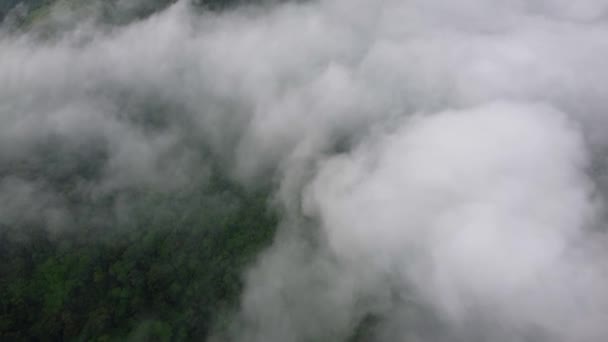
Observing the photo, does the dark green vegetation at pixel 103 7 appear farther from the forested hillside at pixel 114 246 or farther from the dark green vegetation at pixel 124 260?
the dark green vegetation at pixel 124 260

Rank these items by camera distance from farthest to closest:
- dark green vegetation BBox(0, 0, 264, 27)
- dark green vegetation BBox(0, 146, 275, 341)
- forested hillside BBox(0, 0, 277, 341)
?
1. dark green vegetation BBox(0, 0, 264, 27)
2. forested hillside BBox(0, 0, 277, 341)
3. dark green vegetation BBox(0, 146, 275, 341)

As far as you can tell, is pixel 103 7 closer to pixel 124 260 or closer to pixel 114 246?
pixel 114 246

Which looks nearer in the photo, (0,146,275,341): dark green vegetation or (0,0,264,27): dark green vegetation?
(0,146,275,341): dark green vegetation

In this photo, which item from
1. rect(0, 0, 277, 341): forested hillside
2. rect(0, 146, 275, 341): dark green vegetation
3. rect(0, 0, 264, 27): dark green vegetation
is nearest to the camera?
rect(0, 146, 275, 341): dark green vegetation

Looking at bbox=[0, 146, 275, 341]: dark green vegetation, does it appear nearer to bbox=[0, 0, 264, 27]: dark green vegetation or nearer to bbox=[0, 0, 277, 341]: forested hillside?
bbox=[0, 0, 277, 341]: forested hillside

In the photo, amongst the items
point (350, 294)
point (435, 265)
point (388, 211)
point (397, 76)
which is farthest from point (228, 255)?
point (397, 76)

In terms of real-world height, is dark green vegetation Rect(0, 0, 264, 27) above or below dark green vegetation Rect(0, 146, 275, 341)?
above

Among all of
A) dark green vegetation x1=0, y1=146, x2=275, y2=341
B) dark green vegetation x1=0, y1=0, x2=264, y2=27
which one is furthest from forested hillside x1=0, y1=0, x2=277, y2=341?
dark green vegetation x1=0, y1=0, x2=264, y2=27

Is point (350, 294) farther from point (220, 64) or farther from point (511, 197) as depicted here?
point (220, 64)

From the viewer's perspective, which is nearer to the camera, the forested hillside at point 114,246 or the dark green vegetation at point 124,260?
the dark green vegetation at point 124,260

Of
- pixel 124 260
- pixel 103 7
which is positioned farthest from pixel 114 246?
pixel 103 7

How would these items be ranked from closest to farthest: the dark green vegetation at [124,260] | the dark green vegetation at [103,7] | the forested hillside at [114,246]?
1. the dark green vegetation at [124,260]
2. the forested hillside at [114,246]
3. the dark green vegetation at [103,7]

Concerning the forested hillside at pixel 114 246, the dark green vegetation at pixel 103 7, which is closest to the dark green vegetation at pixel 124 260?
the forested hillside at pixel 114 246
